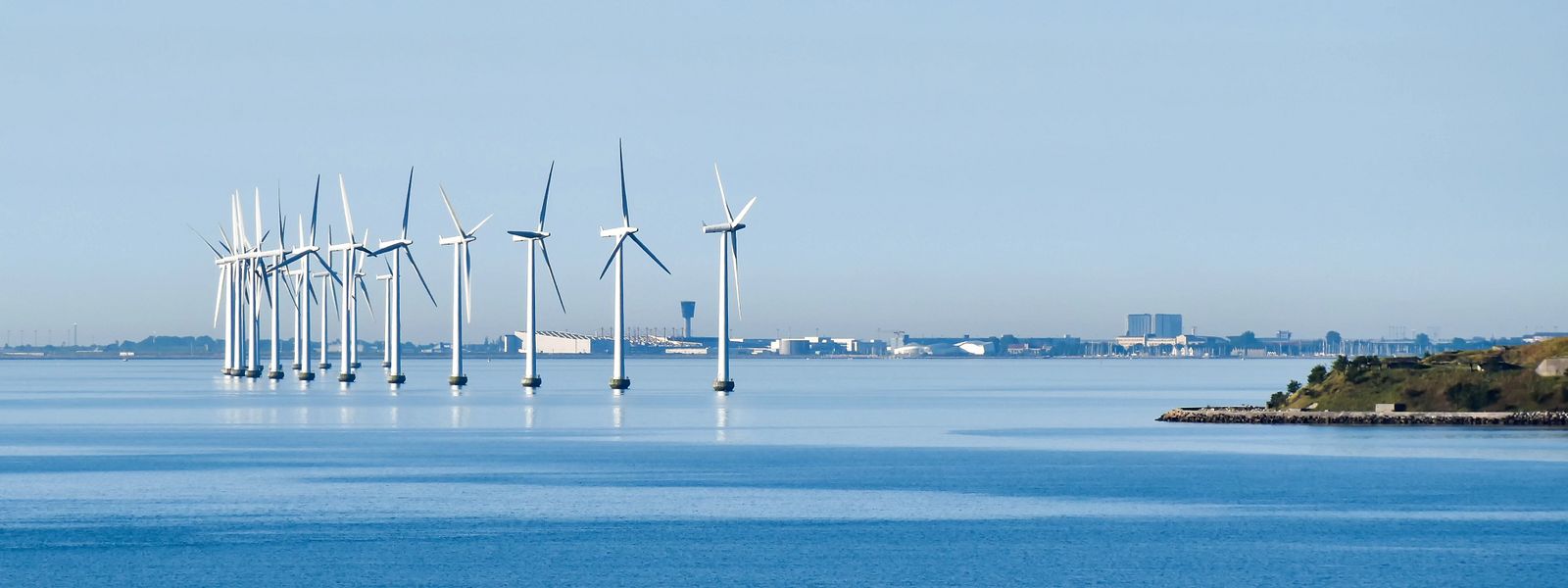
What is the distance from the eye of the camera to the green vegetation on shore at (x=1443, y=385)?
435 ft

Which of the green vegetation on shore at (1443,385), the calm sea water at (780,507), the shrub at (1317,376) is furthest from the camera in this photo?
the shrub at (1317,376)

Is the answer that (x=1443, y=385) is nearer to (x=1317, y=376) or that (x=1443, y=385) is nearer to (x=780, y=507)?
(x=1317, y=376)

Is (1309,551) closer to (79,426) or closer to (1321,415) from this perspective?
(1321,415)

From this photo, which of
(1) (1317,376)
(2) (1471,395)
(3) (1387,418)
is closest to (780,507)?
(3) (1387,418)

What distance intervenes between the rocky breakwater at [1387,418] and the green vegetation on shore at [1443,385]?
1758 mm

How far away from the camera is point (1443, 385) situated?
135m

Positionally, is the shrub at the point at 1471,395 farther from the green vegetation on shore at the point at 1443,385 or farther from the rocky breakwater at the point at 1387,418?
the rocky breakwater at the point at 1387,418

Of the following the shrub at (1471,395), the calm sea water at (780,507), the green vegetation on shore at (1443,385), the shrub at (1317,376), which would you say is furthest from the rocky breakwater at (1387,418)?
the shrub at (1317,376)

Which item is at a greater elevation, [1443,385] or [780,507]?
[1443,385]

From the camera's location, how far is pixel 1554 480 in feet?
271

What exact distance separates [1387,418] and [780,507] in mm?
68787

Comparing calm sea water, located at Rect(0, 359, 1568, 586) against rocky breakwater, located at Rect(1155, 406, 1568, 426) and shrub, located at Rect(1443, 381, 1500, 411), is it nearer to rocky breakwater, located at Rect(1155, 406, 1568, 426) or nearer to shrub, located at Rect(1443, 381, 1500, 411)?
rocky breakwater, located at Rect(1155, 406, 1568, 426)

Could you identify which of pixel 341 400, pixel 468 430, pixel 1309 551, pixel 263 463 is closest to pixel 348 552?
pixel 1309 551

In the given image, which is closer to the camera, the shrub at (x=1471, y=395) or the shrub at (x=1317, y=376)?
the shrub at (x=1471, y=395)
